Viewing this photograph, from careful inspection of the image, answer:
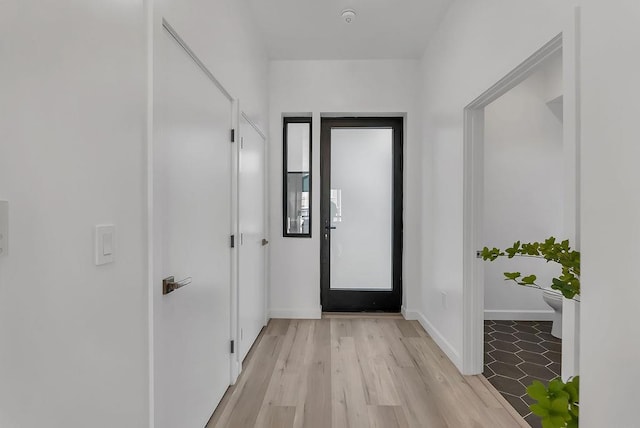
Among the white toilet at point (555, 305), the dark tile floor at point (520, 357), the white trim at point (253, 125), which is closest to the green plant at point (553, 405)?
the dark tile floor at point (520, 357)

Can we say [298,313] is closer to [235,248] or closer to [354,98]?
[235,248]

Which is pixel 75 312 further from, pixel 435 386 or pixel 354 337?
pixel 354 337

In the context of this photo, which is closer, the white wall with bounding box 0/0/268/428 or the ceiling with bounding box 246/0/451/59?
the white wall with bounding box 0/0/268/428

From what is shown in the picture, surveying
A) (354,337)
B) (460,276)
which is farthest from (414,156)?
(354,337)

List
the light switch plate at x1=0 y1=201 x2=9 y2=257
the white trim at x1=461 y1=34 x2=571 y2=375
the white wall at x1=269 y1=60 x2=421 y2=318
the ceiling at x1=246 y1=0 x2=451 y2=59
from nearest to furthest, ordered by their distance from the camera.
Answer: the light switch plate at x1=0 y1=201 x2=9 y2=257, the white trim at x1=461 y1=34 x2=571 y2=375, the ceiling at x1=246 y1=0 x2=451 y2=59, the white wall at x1=269 y1=60 x2=421 y2=318

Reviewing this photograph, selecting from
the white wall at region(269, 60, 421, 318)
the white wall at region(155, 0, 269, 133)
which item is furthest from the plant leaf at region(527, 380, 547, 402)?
the white wall at region(269, 60, 421, 318)

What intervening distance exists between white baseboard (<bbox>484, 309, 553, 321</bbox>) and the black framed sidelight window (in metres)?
2.18

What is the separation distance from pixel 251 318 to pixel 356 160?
2.11m

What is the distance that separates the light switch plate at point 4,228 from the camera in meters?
0.67

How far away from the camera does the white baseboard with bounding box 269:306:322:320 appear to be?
3.75 m

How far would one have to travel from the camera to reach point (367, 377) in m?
2.39

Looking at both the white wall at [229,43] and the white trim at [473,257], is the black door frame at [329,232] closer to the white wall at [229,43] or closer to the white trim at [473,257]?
the white wall at [229,43]

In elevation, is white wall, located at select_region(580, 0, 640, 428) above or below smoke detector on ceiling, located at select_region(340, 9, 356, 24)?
below

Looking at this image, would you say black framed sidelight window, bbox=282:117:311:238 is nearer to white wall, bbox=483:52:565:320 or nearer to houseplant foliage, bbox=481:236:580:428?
white wall, bbox=483:52:565:320
